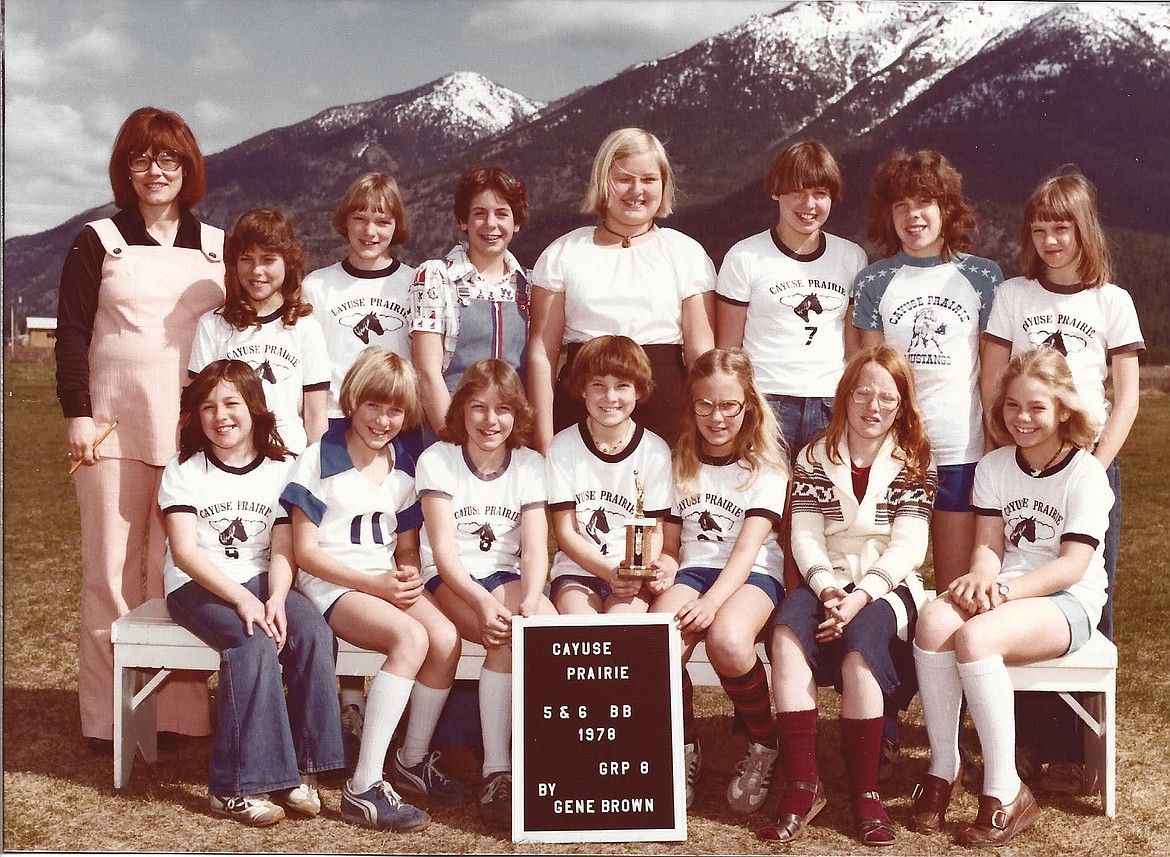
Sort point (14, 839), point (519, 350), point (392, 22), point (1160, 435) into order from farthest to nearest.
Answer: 1. point (392, 22)
2. point (1160, 435)
3. point (519, 350)
4. point (14, 839)

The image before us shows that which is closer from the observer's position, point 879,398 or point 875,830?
point 875,830

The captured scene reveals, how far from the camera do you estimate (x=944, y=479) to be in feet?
13.7

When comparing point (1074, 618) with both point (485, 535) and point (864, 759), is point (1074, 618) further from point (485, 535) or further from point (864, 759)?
point (485, 535)

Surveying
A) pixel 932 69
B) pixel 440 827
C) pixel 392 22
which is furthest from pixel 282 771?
pixel 932 69

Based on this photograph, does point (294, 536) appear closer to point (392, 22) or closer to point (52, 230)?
point (392, 22)

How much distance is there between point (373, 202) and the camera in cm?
440

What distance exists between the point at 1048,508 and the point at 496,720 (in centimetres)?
192

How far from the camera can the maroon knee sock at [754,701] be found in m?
3.70

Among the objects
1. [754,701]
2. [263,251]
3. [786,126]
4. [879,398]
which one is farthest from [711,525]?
[786,126]

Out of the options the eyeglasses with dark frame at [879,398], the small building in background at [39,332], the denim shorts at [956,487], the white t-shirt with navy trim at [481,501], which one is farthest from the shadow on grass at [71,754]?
the small building in background at [39,332]

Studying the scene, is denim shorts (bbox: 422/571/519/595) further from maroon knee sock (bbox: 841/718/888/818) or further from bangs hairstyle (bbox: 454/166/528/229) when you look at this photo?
bangs hairstyle (bbox: 454/166/528/229)

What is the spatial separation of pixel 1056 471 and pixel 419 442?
222 centimetres

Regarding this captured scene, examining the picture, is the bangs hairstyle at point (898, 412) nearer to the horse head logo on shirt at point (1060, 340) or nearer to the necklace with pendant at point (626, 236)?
the horse head logo on shirt at point (1060, 340)

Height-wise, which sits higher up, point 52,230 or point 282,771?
point 52,230
